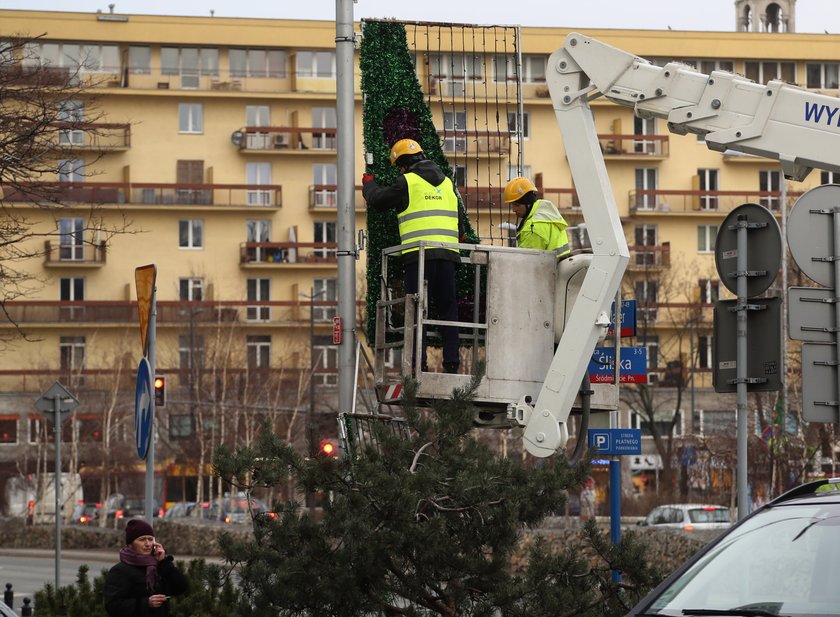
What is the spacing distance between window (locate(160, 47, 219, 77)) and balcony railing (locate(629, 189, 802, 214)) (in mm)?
20740

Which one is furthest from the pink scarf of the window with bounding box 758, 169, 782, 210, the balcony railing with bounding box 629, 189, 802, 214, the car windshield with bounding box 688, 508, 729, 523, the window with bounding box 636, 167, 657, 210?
the window with bounding box 758, 169, 782, 210

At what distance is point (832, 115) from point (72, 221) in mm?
68027

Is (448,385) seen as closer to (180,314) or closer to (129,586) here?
(129,586)

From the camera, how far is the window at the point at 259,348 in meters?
75.5

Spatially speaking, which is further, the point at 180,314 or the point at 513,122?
the point at 180,314

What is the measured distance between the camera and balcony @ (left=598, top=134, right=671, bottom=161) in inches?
3019

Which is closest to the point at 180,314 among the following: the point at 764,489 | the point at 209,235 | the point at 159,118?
the point at 209,235

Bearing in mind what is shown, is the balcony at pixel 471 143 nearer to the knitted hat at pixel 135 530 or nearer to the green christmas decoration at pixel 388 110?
the green christmas decoration at pixel 388 110

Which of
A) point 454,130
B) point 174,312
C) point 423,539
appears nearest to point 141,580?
point 423,539

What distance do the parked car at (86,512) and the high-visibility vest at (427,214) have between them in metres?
51.2

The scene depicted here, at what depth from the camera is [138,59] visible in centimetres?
7588

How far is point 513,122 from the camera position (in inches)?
614

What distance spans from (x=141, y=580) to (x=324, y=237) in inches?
2663

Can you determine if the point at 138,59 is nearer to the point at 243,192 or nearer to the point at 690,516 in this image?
the point at 243,192
